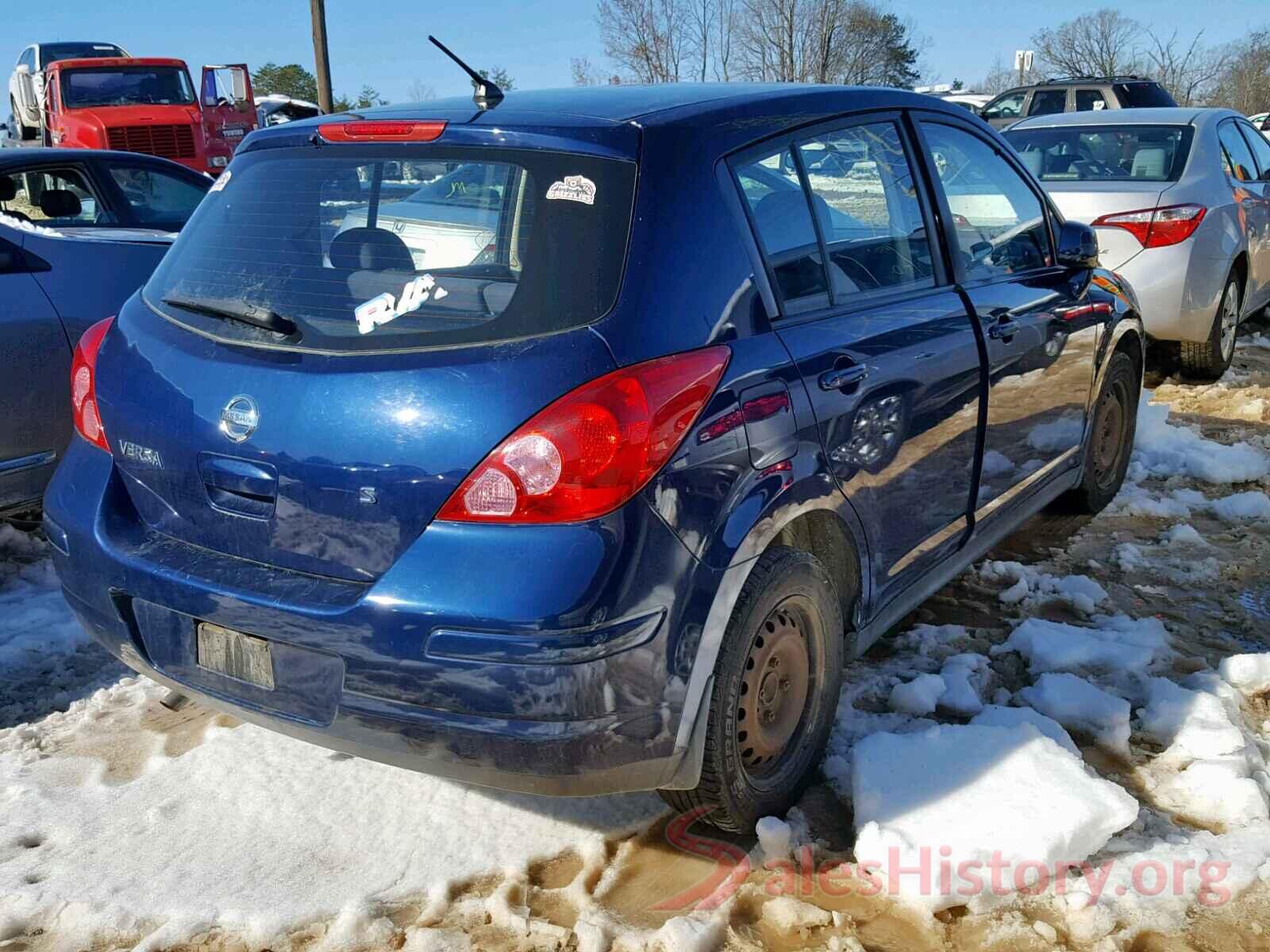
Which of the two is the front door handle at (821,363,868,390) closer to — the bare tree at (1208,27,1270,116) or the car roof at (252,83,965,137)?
the car roof at (252,83,965,137)

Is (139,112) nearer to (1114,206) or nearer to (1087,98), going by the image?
(1087,98)

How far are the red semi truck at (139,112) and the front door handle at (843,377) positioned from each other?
611 inches

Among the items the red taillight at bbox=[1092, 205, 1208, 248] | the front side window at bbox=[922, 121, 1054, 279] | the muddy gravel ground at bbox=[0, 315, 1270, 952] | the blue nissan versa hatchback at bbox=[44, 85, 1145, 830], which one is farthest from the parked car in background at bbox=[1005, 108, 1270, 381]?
the blue nissan versa hatchback at bbox=[44, 85, 1145, 830]

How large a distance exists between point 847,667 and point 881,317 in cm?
116

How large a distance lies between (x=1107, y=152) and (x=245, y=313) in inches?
257

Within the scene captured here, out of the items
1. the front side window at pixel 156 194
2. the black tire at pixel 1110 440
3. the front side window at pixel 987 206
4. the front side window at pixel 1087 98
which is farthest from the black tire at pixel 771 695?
the front side window at pixel 1087 98

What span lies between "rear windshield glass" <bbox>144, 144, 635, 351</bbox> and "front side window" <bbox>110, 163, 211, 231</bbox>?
3678mm

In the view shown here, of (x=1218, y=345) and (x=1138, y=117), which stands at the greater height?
(x=1138, y=117)

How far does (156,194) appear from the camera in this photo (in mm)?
6520

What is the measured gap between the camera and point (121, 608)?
2695 millimetres

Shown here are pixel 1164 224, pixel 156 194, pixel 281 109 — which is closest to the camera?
pixel 156 194

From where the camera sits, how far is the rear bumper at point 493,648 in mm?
2230

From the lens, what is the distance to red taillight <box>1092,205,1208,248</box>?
267 inches

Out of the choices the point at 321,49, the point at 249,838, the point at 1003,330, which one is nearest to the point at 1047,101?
the point at 321,49
